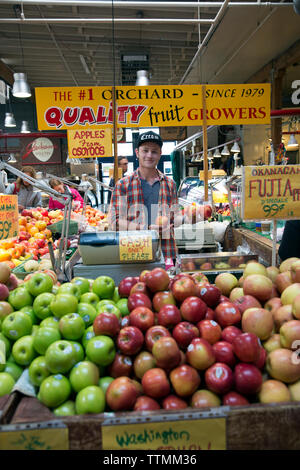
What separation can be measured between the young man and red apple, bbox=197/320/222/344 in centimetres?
170

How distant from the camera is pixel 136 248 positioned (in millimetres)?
→ 2336

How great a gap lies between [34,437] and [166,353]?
48cm

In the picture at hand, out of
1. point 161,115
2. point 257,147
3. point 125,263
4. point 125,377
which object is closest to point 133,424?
point 125,377

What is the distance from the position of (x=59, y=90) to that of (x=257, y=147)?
42.2ft

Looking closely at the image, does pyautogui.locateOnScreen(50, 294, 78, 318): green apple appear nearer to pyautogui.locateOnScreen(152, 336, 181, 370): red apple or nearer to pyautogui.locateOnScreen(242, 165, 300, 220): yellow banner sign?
pyautogui.locateOnScreen(152, 336, 181, 370): red apple

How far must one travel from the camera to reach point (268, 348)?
4.40 ft

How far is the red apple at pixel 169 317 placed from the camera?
4.43 ft

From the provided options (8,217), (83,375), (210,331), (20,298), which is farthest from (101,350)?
(8,217)

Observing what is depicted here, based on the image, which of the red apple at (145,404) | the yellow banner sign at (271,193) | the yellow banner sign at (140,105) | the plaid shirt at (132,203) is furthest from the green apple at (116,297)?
the yellow banner sign at (140,105)

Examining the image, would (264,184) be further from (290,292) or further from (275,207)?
(290,292)

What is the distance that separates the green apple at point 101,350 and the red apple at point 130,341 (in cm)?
4

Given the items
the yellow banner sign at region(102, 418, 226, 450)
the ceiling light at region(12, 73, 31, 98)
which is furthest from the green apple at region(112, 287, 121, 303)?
the ceiling light at region(12, 73, 31, 98)

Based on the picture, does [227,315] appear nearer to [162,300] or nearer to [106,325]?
[162,300]

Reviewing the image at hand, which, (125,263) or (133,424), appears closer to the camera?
(133,424)
